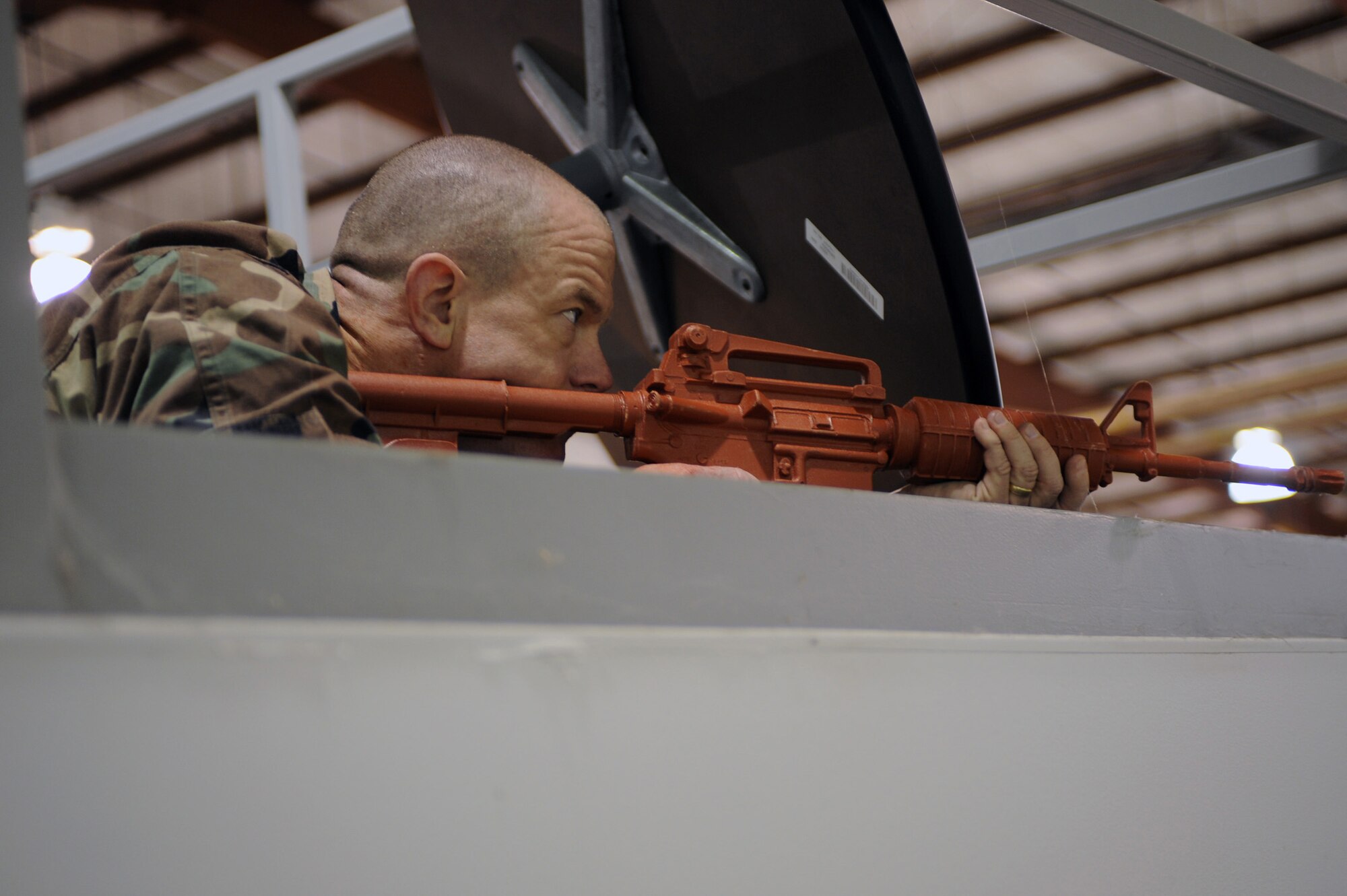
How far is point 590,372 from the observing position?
43.6 inches

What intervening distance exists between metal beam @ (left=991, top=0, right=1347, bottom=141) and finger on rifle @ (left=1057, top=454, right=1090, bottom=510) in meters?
0.38

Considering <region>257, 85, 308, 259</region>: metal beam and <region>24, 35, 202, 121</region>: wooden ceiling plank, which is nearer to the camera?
<region>257, 85, 308, 259</region>: metal beam

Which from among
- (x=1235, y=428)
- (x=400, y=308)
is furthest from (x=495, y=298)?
(x=1235, y=428)

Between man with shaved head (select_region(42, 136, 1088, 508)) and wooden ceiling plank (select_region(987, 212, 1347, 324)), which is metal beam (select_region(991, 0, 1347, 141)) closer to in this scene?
wooden ceiling plank (select_region(987, 212, 1347, 324))

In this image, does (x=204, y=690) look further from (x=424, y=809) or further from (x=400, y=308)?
(x=400, y=308)

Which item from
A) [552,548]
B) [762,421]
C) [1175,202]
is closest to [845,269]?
[762,421]

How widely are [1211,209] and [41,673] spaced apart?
1.43 m

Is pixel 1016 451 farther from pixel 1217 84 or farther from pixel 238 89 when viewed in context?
pixel 238 89

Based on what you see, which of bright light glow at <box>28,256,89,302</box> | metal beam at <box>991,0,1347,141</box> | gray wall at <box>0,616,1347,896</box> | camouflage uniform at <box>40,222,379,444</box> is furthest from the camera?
bright light glow at <box>28,256,89,302</box>

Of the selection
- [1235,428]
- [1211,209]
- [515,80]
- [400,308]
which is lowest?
[1235,428]

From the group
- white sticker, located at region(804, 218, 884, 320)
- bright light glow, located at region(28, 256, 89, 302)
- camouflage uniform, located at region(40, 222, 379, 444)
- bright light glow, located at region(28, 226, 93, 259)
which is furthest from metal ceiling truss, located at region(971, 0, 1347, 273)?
bright light glow, located at region(28, 226, 93, 259)

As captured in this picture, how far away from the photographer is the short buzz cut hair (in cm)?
105

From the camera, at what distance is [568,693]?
15.0 inches

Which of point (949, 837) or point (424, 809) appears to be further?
point (949, 837)
